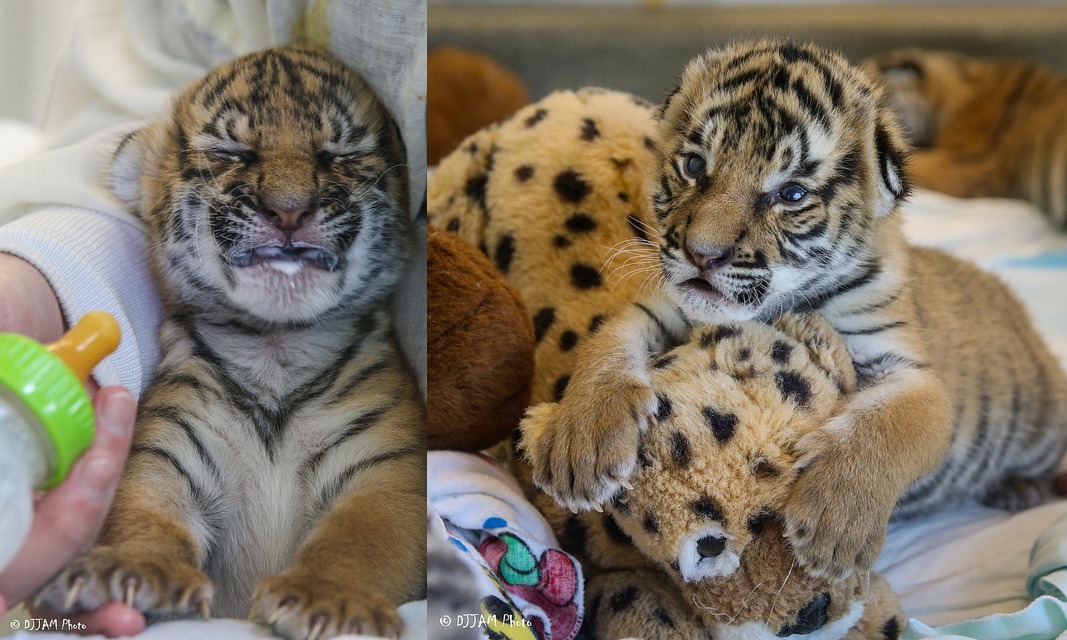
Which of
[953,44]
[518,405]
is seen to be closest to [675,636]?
[518,405]

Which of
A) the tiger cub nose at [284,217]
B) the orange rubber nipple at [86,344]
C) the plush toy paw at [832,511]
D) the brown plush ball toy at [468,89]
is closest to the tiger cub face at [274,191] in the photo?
the tiger cub nose at [284,217]

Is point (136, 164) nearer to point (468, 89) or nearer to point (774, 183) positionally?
point (774, 183)

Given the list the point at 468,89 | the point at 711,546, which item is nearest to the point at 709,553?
the point at 711,546

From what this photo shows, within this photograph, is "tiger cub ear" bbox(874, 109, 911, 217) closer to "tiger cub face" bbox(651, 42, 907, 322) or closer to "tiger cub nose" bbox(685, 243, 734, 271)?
"tiger cub face" bbox(651, 42, 907, 322)

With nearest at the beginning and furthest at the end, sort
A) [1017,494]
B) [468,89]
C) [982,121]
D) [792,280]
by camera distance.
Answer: [792,280], [1017,494], [468,89], [982,121]

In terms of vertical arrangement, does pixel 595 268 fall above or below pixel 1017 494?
above

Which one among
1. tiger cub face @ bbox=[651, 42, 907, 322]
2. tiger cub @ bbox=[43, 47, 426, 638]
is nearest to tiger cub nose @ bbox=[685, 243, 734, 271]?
tiger cub face @ bbox=[651, 42, 907, 322]
